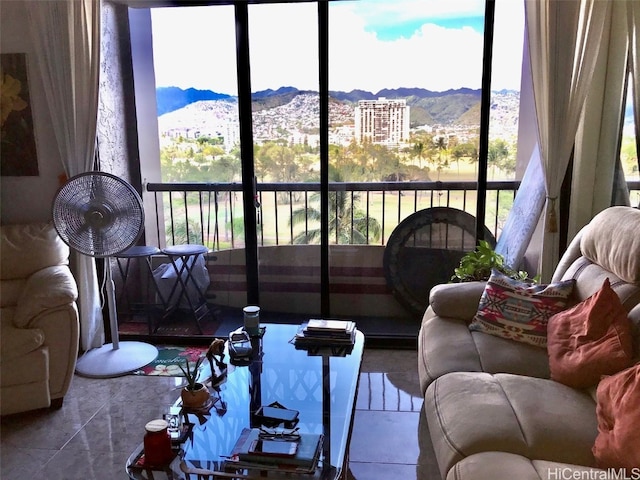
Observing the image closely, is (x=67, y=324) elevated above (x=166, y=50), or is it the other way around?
(x=166, y=50)

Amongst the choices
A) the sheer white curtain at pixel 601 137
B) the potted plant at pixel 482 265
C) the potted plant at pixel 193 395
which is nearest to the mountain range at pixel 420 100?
the sheer white curtain at pixel 601 137

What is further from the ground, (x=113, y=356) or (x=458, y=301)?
(x=458, y=301)

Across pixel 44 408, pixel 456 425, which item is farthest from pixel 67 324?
pixel 456 425

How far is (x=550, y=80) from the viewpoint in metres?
2.74

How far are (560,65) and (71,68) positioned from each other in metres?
2.69

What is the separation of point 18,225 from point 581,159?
10.7 ft

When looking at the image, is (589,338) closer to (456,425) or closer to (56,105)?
(456,425)

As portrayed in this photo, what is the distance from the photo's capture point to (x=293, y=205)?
3.45 meters

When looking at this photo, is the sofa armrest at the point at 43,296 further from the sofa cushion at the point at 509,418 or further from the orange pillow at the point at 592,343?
the orange pillow at the point at 592,343

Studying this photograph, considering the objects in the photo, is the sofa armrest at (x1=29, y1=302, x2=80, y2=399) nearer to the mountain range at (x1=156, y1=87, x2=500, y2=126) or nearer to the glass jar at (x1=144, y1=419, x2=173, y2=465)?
the glass jar at (x1=144, y1=419, x2=173, y2=465)

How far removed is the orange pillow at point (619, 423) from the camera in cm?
139

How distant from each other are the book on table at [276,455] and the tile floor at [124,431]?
580 mm

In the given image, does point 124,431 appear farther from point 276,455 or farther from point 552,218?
point 552,218

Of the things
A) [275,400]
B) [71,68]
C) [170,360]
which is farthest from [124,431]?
[71,68]
